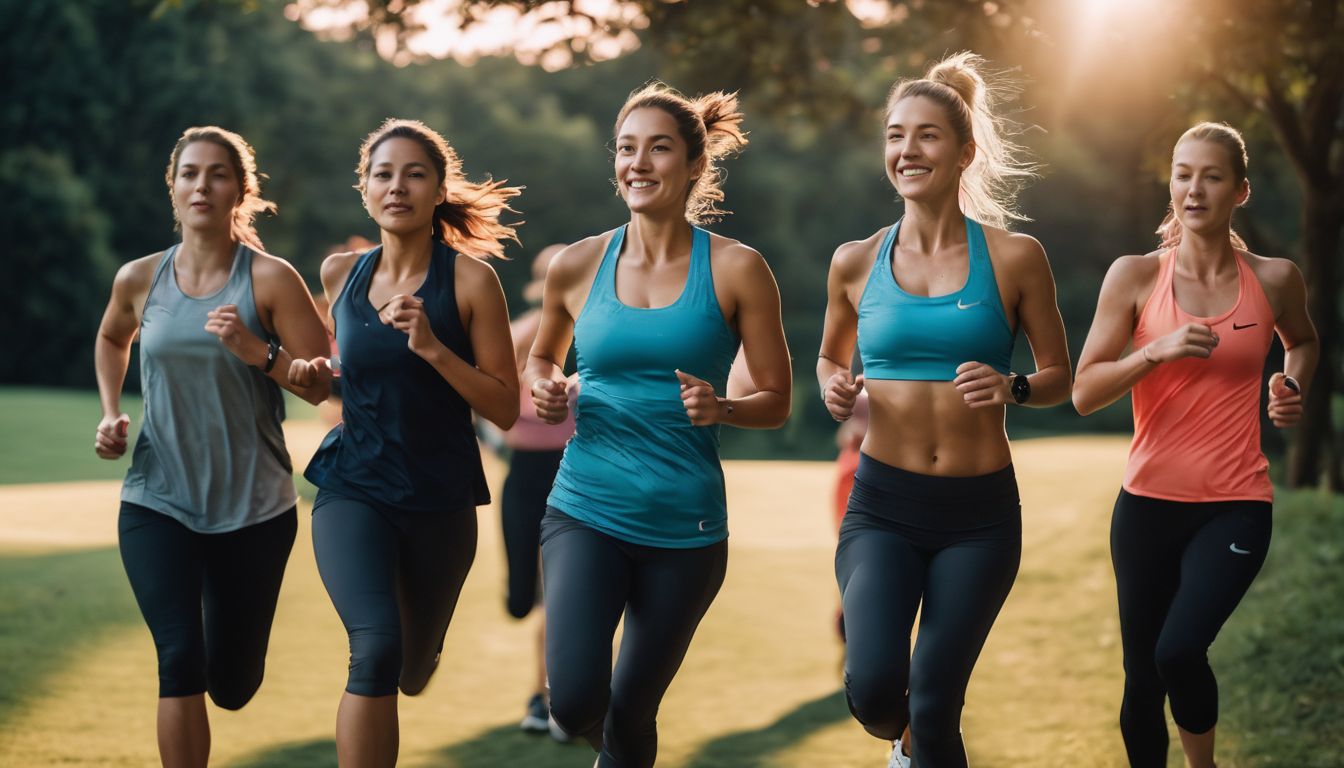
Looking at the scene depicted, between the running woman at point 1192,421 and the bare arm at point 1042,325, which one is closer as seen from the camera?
the bare arm at point 1042,325

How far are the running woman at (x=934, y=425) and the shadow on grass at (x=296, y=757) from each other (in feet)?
9.50

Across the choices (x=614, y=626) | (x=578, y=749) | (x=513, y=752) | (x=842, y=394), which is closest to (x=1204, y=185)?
(x=842, y=394)

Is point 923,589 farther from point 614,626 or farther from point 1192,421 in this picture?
point 1192,421

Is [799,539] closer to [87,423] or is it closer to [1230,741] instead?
[1230,741]

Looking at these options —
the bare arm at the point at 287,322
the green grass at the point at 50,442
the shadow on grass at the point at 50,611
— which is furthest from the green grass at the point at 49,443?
the bare arm at the point at 287,322

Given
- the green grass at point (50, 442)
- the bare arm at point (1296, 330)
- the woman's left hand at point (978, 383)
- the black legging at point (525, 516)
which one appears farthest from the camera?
the green grass at point (50, 442)

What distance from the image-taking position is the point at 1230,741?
671cm

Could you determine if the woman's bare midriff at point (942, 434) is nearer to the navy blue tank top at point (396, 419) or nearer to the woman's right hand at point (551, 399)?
the woman's right hand at point (551, 399)

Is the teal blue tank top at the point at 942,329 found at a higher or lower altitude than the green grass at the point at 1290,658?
higher

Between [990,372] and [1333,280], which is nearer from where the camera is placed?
[990,372]

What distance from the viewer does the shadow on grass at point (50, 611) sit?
7.86m

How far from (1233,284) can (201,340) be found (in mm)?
3232

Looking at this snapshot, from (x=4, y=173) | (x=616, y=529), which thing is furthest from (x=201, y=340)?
(x=4, y=173)

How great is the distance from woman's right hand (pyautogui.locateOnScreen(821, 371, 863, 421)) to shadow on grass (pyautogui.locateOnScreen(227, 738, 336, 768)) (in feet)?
10.3
